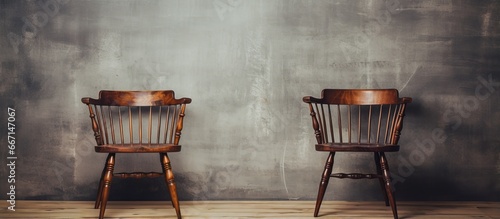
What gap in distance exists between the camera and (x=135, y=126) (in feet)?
13.9

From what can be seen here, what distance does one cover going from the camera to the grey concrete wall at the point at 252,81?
418 centimetres

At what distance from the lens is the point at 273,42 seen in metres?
4.23

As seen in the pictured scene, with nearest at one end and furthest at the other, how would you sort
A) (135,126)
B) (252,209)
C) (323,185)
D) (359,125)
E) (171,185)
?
1. (171,185)
2. (323,185)
3. (252,209)
4. (359,125)
5. (135,126)

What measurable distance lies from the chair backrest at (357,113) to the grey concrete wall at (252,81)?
16 centimetres

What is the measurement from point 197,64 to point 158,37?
1.17 feet

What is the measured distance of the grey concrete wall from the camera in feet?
13.7

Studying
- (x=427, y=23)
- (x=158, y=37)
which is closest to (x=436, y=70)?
(x=427, y=23)

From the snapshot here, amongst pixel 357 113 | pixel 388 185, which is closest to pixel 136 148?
pixel 388 185

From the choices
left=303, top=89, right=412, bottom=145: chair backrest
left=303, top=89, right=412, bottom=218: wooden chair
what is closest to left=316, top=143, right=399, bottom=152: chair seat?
left=303, top=89, right=412, bottom=218: wooden chair

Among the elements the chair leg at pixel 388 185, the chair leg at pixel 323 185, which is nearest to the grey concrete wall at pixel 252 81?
the chair leg at pixel 323 185

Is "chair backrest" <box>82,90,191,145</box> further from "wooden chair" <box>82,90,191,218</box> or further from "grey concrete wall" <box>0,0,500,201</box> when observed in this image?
"grey concrete wall" <box>0,0,500,201</box>

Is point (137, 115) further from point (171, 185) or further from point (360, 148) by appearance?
point (360, 148)

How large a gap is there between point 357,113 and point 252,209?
1.14 m

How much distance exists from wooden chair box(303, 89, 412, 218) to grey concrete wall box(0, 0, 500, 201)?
187mm
